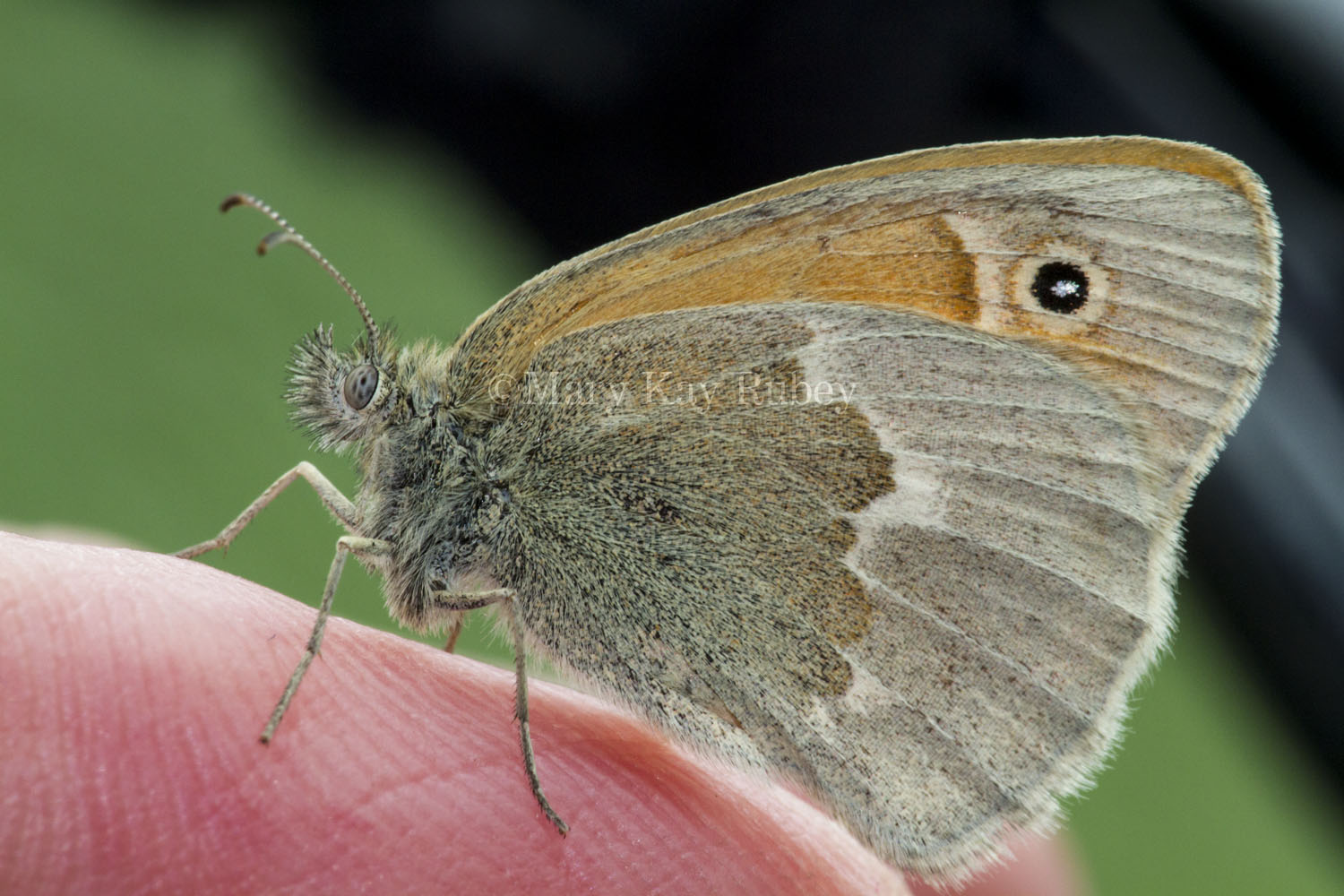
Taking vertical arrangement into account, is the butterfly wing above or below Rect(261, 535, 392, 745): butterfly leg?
above

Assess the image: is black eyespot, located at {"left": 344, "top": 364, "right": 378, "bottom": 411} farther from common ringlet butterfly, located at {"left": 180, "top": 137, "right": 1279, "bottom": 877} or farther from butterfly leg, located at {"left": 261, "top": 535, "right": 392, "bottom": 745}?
butterfly leg, located at {"left": 261, "top": 535, "right": 392, "bottom": 745}

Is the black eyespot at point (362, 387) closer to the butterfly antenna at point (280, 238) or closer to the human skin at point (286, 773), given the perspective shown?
the butterfly antenna at point (280, 238)

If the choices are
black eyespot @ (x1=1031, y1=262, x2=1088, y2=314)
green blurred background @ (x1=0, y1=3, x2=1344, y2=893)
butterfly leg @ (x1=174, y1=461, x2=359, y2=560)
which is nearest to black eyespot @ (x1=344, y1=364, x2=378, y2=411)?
butterfly leg @ (x1=174, y1=461, x2=359, y2=560)

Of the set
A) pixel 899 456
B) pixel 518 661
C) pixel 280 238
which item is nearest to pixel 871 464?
pixel 899 456

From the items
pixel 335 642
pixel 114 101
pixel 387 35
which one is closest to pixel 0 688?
pixel 335 642

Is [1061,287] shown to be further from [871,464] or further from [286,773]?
[286,773]
